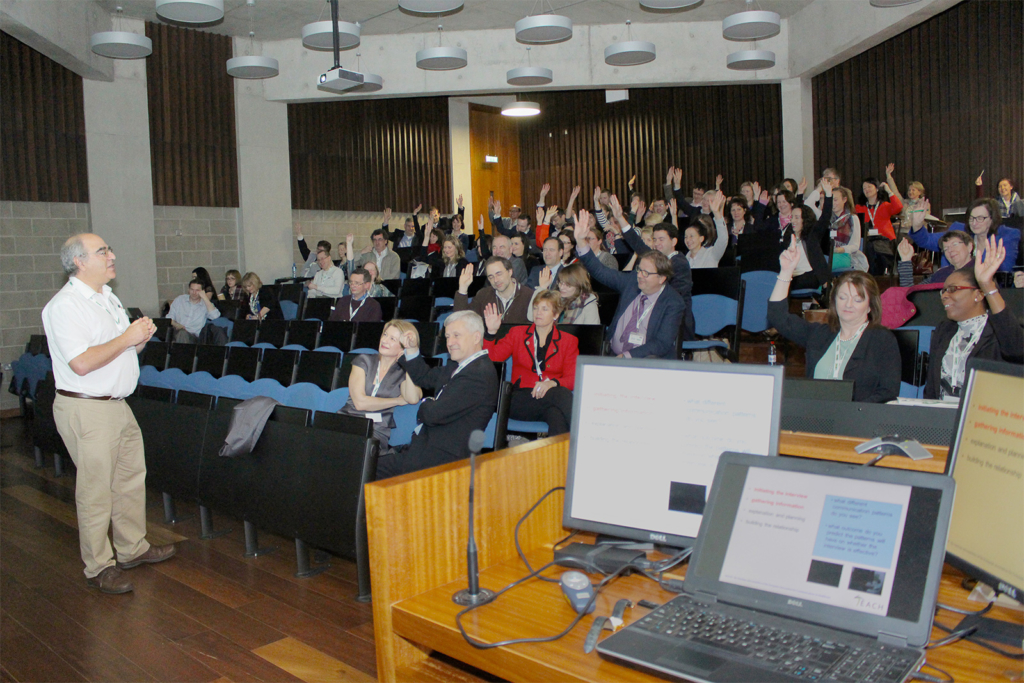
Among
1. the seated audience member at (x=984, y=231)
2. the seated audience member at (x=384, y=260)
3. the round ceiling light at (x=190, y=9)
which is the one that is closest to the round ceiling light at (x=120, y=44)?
the round ceiling light at (x=190, y=9)

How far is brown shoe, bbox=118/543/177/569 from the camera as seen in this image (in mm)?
3486

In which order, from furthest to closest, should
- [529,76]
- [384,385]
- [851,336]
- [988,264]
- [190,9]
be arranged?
[529,76]
[190,9]
[384,385]
[851,336]
[988,264]

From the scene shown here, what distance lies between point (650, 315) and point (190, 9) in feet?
17.3

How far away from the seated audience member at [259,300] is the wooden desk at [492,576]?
7.05m

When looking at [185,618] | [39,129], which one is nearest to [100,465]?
[185,618]

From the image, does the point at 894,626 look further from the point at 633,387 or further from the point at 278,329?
the point at 278,329

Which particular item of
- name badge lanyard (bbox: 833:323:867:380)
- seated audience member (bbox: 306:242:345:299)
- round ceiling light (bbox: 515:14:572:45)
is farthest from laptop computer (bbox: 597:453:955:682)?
seated audience member (bbox: 306:242:345:299)

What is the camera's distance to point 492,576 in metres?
1.56

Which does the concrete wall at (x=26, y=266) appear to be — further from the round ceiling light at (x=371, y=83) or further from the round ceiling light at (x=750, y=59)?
the round ceiling light at (x=750, y=59)

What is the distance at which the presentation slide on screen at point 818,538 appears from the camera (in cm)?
120

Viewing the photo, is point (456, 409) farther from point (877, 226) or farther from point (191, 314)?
point (877, 226)

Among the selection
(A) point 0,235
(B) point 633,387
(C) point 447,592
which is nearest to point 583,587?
(C) point 447,592

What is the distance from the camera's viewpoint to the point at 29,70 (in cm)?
821

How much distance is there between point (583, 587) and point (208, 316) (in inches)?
290
